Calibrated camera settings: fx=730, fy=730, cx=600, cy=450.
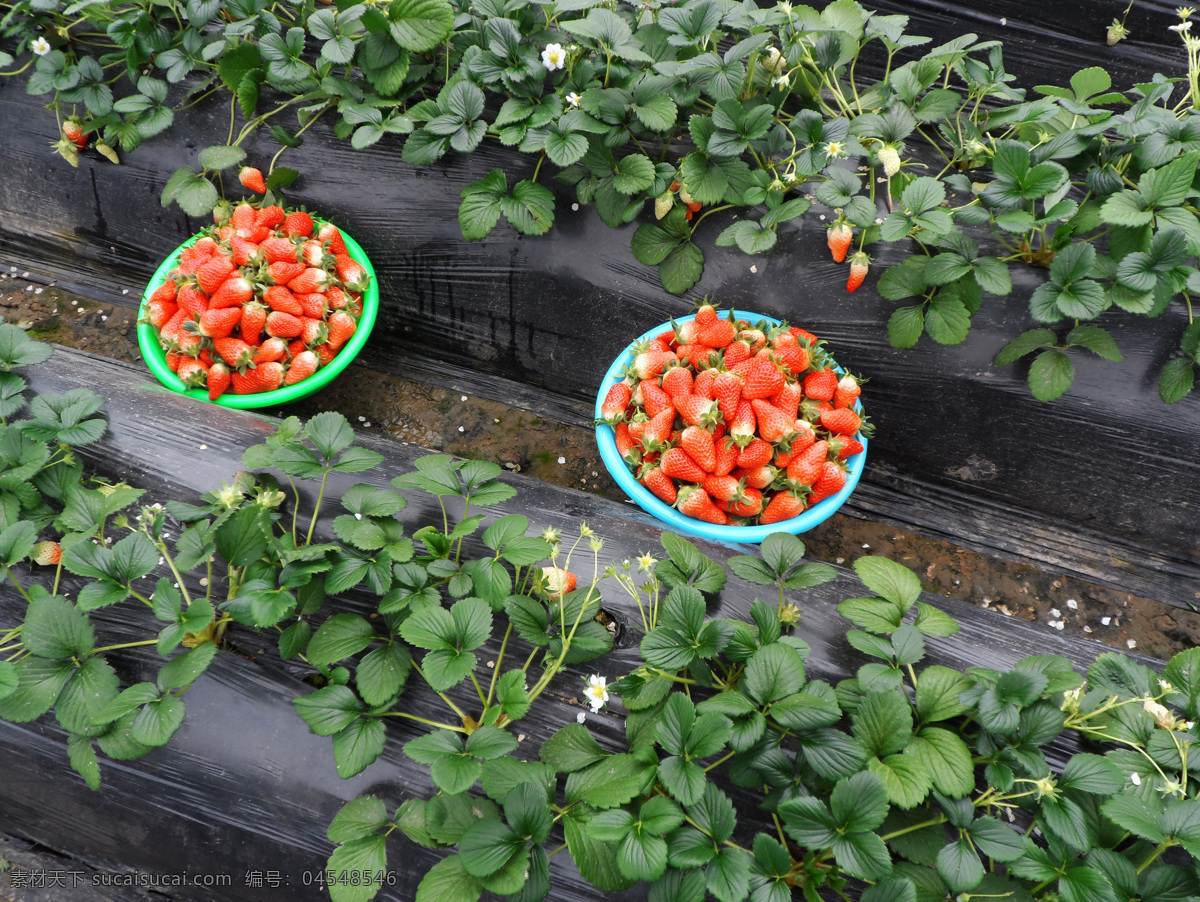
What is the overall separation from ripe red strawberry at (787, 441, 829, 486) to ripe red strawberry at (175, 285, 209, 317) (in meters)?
1.31

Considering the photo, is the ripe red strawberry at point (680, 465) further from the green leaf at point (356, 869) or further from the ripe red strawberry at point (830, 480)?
the green leaf at point (356, 869)

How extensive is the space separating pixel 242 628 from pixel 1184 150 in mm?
1876

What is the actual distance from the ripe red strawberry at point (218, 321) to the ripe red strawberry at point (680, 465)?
99 cm

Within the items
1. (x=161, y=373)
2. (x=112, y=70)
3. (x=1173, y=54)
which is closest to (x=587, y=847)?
(x=161, y=373)

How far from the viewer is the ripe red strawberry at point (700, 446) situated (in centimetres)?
138

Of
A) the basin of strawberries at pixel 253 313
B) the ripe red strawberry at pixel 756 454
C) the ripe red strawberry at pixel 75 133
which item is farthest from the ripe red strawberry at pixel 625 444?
the ripe red strawberry at pixel 75 133

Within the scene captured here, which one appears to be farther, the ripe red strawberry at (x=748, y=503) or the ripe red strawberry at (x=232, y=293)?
the ripe red strawberry at (x=232, y=293)

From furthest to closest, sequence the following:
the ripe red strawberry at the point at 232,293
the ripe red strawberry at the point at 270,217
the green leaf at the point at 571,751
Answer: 1. the ripe red strawberry at the point at 270,217
2. the ripe red strawberry at the point at 232,293
3. the green leaf at the point at 571,751

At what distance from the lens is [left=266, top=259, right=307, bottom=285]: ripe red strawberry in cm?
163

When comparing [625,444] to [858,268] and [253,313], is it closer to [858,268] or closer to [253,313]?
[858,268]

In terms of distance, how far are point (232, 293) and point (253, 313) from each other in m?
0.06

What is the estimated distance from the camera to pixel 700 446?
1.39 m

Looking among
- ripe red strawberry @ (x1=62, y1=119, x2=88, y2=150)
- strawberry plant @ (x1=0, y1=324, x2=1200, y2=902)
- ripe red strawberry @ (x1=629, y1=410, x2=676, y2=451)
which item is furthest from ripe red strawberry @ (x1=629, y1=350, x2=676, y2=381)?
ripe red strawberry @ (x1=62, y1=119, x2=88, y2=150)

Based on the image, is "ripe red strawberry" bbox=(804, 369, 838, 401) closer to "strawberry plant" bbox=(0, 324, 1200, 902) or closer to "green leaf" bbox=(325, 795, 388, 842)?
"strawberry plant" bbox=(0, 324, 1200, 902)
